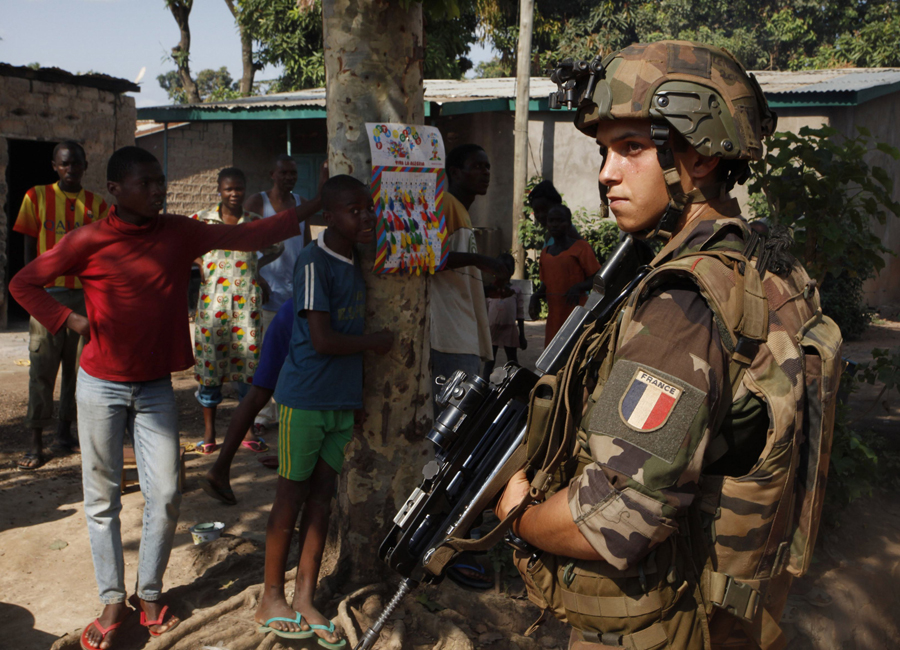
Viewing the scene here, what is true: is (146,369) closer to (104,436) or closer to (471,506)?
(104,436)

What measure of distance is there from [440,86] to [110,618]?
1296 centimetres

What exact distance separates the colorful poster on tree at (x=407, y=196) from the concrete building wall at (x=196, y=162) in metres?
10.4

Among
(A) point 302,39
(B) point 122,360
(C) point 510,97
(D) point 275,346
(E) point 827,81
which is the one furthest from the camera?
(A) point 302,39

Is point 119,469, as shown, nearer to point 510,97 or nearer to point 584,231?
point 584,231

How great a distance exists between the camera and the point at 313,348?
120 inches

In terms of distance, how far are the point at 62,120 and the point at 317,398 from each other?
24.9 feet

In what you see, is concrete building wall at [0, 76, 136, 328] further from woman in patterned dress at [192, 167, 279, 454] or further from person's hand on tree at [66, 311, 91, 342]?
person's hand on tree at [66, 311, 91, 342]

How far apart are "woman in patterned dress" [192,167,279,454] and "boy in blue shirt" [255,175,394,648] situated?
7.79ft

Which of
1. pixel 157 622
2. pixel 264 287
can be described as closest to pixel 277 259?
pixel 264 287

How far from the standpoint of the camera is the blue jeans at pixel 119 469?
121 inches

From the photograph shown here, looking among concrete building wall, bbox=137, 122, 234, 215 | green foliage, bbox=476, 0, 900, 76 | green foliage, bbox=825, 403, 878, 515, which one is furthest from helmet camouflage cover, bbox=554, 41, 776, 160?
green foliage, bbox=476, 0, 900, 76

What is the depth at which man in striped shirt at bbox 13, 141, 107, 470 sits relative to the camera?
493 cm

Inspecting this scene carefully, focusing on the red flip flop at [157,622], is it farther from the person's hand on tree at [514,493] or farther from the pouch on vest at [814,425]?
the pouch on vest at [814,425]

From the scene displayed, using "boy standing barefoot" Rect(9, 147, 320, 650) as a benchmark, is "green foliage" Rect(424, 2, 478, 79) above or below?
above
